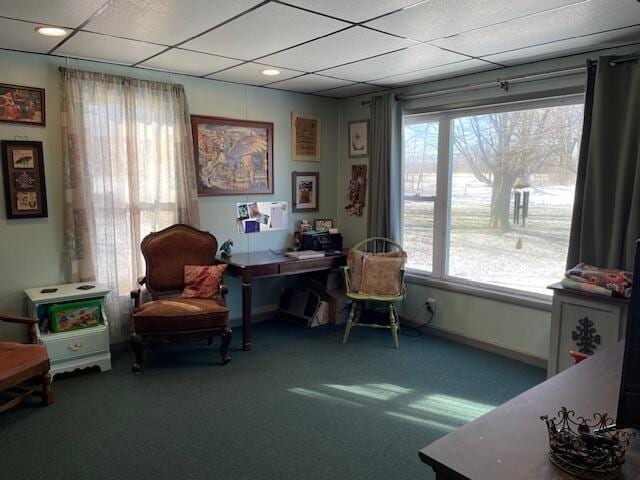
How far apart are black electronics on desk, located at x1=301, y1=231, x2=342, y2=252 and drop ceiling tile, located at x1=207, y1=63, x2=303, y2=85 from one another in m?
1.51

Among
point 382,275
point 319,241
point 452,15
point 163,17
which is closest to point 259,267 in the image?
point 319,241

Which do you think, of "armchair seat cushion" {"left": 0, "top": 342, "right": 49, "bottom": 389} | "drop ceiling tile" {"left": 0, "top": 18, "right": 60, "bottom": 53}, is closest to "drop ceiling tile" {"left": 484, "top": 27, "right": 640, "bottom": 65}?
"drop ceiling tile" {"left": 0, "top": 18, "right": 60, "bottom": 53}

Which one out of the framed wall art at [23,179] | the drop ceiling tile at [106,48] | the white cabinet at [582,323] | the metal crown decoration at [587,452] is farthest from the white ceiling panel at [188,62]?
the metal crown decoration at [587,452]

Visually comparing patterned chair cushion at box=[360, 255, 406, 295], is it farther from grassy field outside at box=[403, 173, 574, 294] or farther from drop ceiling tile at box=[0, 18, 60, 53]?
drop ceiling tile at box=[0, 18, 60, 53]

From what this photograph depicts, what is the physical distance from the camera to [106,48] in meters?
3.18

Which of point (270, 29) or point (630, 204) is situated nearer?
point (270, 29)

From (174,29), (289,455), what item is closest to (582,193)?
(289,455)

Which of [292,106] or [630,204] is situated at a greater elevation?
[292,106]

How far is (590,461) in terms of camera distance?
1.00m

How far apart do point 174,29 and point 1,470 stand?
8.25 ft

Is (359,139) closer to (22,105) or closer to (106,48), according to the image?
(106,48)

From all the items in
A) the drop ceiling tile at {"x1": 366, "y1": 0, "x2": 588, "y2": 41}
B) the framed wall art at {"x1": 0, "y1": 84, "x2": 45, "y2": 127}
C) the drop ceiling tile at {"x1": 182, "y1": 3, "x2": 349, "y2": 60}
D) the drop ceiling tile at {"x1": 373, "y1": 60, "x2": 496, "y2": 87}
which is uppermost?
the drop ceiling tile at {"x1": 373, "y1": 60, "x2": 496, "y2": 87}

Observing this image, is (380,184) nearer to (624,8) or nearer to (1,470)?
(624,8)

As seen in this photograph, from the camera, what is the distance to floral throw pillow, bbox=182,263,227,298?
3.82 meters
